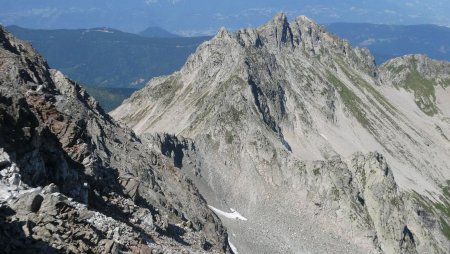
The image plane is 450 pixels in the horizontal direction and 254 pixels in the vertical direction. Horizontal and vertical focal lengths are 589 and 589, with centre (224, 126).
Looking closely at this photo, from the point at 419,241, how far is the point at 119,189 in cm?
10206

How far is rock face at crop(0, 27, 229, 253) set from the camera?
21.8 metres

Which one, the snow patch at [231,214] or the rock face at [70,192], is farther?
the snow patch at [231,214]

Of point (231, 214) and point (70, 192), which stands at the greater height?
point (70, 192)

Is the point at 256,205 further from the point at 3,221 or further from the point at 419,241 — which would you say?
the point at 3,221

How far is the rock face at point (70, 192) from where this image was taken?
21.8 meters

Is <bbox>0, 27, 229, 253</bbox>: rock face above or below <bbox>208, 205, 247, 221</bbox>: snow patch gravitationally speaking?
above

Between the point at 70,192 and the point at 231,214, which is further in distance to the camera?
the point at 231,214

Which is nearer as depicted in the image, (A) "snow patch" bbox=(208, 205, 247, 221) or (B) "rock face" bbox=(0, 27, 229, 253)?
(B) "rock face" bbox=(0, 27, 229, 253)

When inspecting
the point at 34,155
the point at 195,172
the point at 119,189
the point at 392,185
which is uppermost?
the point at 34,155

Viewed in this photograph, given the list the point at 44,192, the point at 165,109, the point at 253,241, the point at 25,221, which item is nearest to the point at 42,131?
the point at 44,192

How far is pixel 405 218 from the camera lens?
127 m

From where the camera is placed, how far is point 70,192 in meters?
33.1

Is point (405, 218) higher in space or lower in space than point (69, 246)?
lower

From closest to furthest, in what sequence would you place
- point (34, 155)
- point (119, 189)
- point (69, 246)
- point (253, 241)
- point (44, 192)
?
point (69, 246), point (44, 192), point (34, 155), point (119, 189), point (253, 241)
